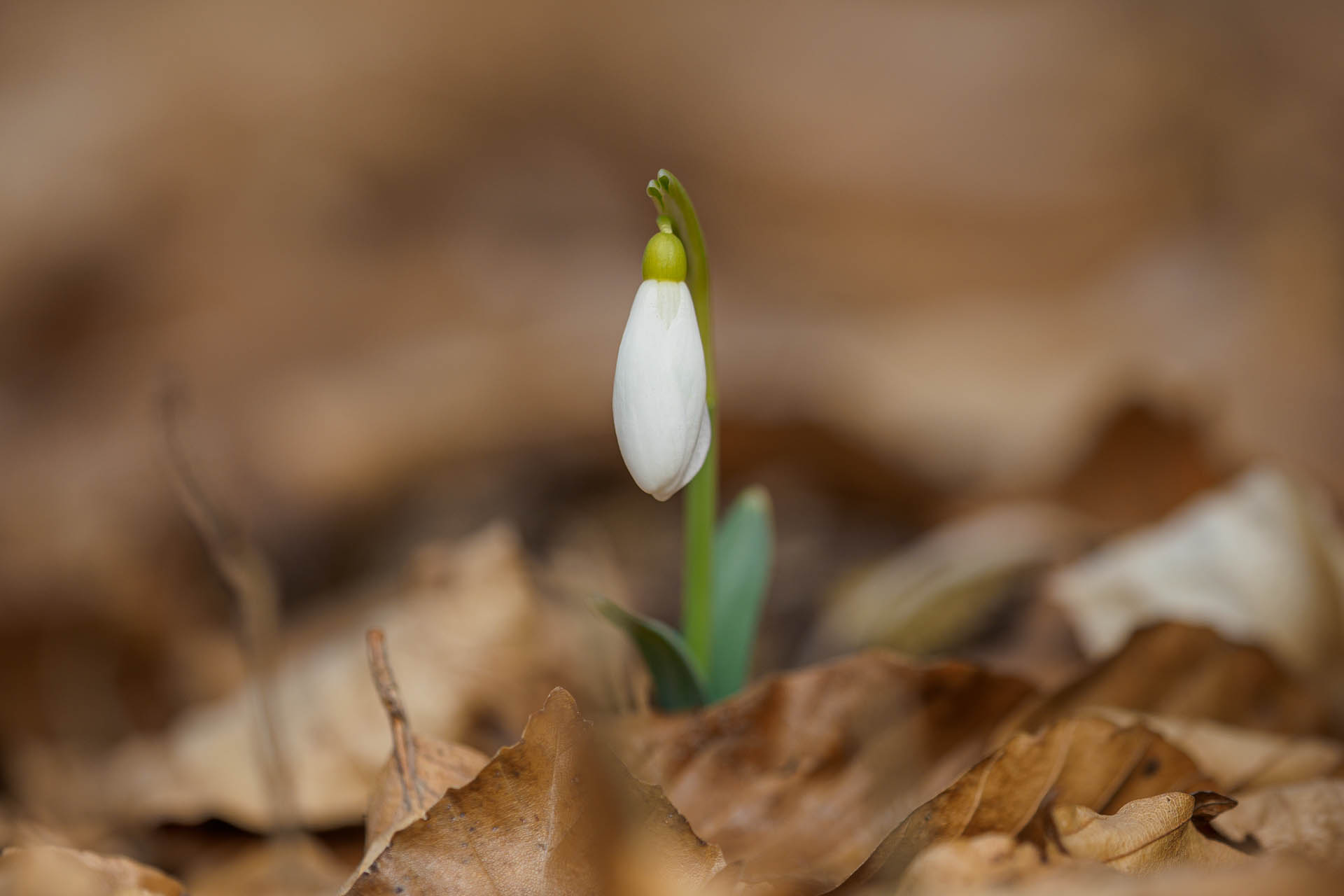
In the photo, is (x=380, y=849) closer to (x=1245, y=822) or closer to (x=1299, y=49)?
(x=1245, y=822)

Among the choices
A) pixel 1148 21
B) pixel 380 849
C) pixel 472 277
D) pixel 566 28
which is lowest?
pixel 380 849

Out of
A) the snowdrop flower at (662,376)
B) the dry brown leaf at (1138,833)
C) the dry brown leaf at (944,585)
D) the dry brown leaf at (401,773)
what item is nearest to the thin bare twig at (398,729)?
the dry brown leaf at (401,773)

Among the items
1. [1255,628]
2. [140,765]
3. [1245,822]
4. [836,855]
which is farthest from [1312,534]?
[140,765]

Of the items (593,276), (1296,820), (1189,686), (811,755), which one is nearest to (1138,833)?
(1296,820)

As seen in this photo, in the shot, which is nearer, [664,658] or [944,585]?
[664,658]

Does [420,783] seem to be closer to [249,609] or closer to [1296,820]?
[249,609]

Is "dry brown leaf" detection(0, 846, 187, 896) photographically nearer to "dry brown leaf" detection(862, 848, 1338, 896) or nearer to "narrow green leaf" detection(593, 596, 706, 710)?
"narrow green leaf" detection(593, 596, 706, 710)

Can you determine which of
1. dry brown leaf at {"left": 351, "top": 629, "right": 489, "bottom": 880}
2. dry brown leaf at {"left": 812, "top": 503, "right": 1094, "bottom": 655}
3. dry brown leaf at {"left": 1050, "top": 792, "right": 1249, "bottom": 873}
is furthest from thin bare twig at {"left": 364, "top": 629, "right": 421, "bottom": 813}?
dry brown leaf at {"left": 812, "top": 503, "right": 1094, "bottom": 655}
